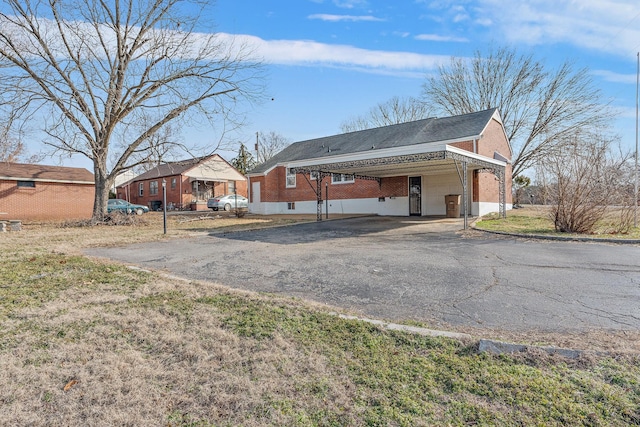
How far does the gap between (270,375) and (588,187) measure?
1187cm

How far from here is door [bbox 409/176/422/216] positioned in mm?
20859

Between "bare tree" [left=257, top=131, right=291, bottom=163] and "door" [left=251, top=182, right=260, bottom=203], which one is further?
"bare tree" [left=257, top=131, right=291, bottom=163]

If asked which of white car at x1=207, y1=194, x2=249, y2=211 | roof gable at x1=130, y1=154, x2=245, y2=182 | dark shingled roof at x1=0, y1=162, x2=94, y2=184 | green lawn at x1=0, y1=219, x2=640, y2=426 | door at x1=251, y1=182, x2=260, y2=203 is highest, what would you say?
roof gable at x1=130, y1=154, x2=245, y2=182

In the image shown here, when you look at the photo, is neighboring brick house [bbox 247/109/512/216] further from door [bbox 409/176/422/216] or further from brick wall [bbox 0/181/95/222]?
brick wall [bbox 0/181/95/222]

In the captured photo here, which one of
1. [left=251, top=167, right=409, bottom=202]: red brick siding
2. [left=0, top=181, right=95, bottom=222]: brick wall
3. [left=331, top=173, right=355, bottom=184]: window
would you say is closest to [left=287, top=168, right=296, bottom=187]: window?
[left=251, top=167, right=409, bottom=202]: red brick siding

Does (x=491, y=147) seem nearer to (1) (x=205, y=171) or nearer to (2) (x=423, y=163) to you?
(2) (x=423, y=163)

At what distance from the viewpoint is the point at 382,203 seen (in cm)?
2194

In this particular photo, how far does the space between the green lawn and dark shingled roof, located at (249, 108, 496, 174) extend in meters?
16.5

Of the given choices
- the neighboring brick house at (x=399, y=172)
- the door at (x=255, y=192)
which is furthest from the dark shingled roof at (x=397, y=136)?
the door at (x=255, y=192)

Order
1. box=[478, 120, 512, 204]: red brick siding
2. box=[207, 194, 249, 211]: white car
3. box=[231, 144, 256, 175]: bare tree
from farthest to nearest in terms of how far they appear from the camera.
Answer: box=[231, 144, 256, 175]: bare tree
box=[207, 194, 249, 211]: white car
box=[478, 120, 512, 204]: red brick siding

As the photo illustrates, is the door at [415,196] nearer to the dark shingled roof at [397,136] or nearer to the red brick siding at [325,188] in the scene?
the red brick siding at [325,188]

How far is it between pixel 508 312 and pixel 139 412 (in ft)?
12.9

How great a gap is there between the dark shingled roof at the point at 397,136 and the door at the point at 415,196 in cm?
263

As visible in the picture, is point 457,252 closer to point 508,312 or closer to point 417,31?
point 508,312
